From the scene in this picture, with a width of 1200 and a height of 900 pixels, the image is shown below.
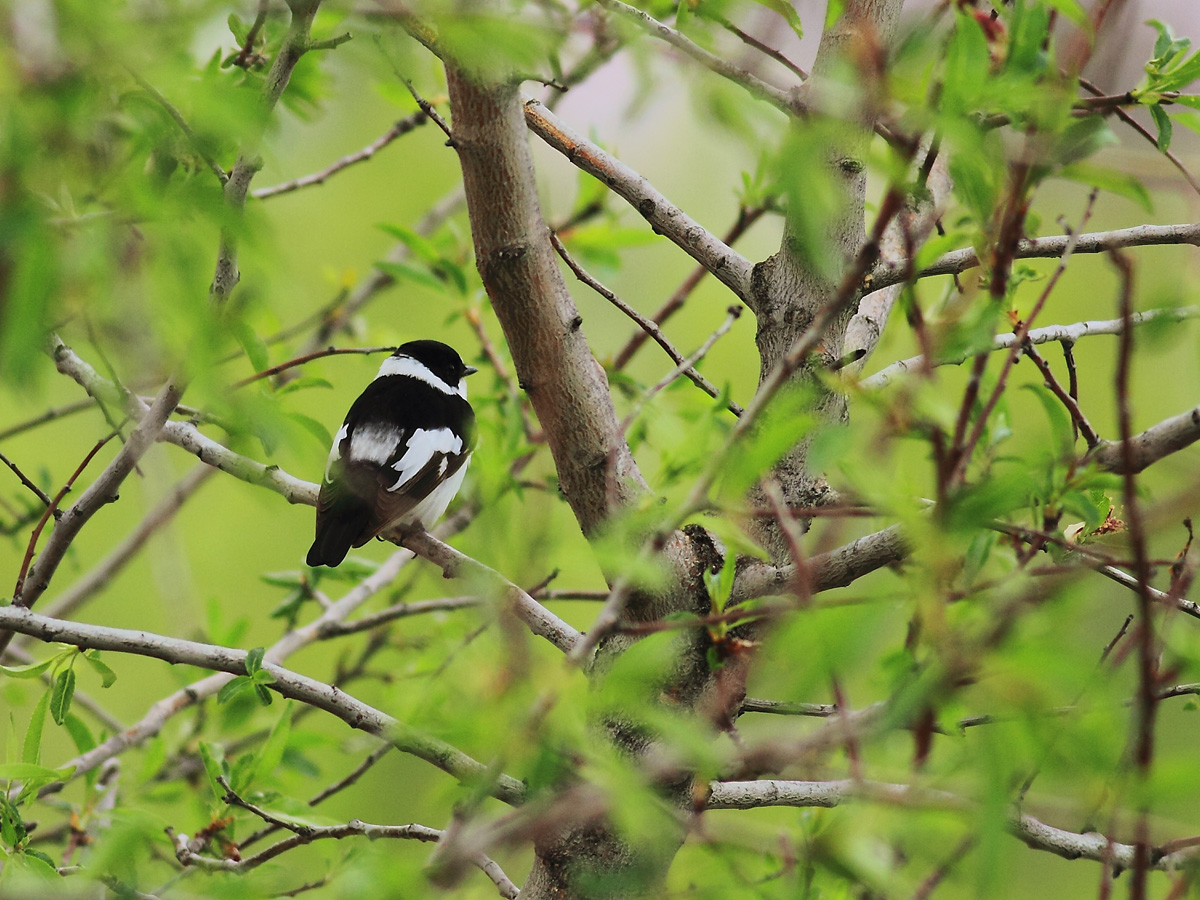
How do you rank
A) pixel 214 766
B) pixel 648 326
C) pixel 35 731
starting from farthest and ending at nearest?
pixel 214 766 < pixel 648 326 < pixel 35 731

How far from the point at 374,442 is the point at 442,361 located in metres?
0.93

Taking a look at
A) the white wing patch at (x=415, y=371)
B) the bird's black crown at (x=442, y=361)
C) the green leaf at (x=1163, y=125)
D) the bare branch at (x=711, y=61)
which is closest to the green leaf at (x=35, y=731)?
the bare branch at (x=711, y=61)

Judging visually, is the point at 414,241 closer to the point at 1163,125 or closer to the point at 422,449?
the point at 422,449

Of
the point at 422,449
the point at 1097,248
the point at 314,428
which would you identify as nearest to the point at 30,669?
the point at 314,428

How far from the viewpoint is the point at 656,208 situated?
7.13 ft

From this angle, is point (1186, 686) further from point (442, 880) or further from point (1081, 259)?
point (1081, 259)

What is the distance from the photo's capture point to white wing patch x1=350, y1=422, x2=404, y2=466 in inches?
144

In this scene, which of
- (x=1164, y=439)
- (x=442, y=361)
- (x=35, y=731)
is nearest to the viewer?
(x=1164, y=439)

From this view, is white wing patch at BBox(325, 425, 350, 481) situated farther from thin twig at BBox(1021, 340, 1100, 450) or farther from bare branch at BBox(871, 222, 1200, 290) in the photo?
thin twig at BBox(1021, 340, 1100, 450)

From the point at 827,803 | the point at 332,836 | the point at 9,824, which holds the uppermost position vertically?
the point at 827,803

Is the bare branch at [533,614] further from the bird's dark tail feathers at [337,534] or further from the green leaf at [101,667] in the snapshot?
the bird's dark tail feathers at [337,534]

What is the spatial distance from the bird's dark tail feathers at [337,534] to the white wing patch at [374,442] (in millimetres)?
445

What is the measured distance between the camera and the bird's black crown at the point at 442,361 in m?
4.59

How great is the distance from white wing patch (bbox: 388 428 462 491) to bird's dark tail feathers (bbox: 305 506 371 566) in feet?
0.63
